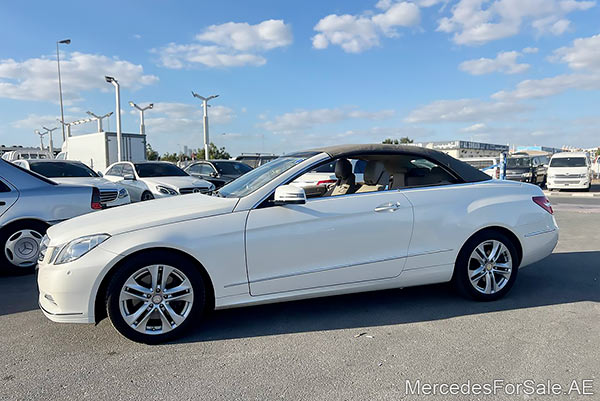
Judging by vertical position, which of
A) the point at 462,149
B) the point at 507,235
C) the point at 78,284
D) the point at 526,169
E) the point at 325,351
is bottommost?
the point at 325,351

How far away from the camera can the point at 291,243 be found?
344 cm

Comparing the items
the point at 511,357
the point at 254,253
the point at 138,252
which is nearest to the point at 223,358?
the point at 254,253

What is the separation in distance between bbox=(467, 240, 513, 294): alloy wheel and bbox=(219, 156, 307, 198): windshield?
1.92 metres

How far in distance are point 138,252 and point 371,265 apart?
193 cm

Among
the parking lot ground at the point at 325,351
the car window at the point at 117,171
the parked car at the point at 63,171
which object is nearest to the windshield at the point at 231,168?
the car window at the point at 117,171

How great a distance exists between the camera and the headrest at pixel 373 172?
434 cm

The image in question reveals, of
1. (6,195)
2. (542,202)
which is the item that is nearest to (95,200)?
(6,195)

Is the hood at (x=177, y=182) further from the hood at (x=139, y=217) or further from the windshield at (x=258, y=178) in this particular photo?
the hood at (x=139, y=217)

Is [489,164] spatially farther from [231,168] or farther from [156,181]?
[156,181]

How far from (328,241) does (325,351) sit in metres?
0.88

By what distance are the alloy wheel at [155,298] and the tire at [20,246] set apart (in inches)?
117

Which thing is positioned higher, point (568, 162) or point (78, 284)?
point (568, 162)

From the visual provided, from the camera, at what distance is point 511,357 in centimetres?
302

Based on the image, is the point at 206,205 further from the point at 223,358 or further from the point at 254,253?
the point at 223,358
